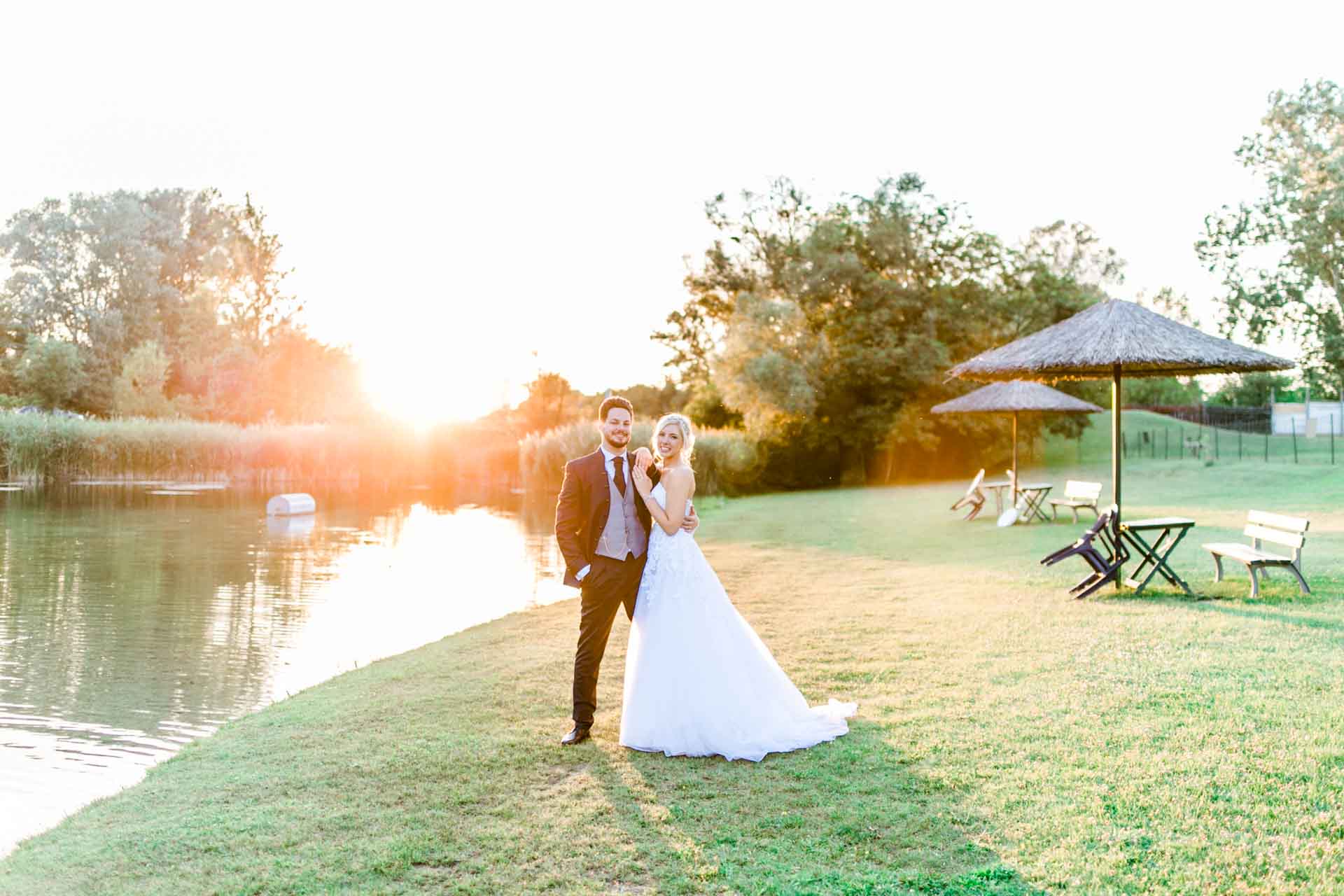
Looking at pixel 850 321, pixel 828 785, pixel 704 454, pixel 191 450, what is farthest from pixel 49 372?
pixel 828 785

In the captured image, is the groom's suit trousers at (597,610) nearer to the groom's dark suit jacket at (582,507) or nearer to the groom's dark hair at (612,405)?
the groom's dark suit jacket at (582,507)

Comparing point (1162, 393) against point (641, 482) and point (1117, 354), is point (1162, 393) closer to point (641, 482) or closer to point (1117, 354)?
point (1117, 354)

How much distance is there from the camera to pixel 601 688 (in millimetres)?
7535

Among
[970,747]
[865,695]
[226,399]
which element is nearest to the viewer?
[970,747]

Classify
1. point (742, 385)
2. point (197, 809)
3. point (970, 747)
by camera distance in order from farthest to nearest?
point (742, 385)
point (970, 747)
point (197, 809)

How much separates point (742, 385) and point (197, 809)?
3203cm

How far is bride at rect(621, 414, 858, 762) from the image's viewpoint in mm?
5727

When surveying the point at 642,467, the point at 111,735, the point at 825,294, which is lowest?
the point at 111,735

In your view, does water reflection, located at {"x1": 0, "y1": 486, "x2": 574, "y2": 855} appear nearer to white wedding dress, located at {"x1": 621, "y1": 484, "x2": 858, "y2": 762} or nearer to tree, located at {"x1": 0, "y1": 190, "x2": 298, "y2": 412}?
white wedding dress, located at {"x1": 621, "y1": 484, "x2": 858, "y2": 762}

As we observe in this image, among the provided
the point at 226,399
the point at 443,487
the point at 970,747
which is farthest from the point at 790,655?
the point at 226,399

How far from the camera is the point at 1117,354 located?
12203 millimetres

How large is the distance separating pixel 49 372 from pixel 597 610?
5695 centimetres

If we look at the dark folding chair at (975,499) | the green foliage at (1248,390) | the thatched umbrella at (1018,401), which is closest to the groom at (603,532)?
the dark folding chair at (975,499)

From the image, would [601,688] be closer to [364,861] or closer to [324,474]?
[364,861]
